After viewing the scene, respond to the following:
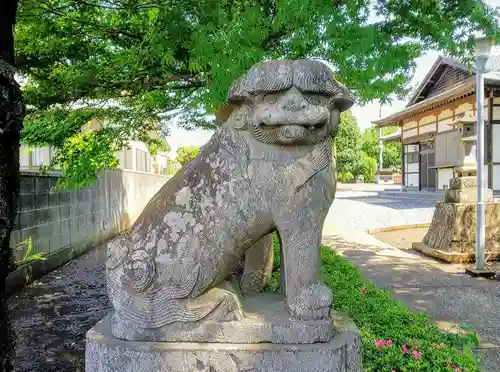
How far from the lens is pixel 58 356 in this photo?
3.54m

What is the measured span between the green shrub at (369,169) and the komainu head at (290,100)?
4238cm

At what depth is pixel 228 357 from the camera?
69.7 inches

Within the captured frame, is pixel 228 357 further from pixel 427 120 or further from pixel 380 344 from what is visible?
pixel 427 120

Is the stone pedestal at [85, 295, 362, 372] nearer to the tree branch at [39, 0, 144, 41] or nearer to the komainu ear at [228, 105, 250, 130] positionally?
the komainu ear at [228, 105, 250, 130]

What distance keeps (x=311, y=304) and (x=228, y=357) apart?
396mm

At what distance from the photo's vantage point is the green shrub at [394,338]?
7.77 feet

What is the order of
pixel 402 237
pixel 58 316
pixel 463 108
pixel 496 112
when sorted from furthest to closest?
pixel 463 108 → pixel 496 112 → pixel 402 237 → pixel 58 316

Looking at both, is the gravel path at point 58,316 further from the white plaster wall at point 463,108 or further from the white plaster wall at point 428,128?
the white plaster wall at point 428,128

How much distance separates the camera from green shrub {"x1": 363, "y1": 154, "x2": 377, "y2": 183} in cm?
4341

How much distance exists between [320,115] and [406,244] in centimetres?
887

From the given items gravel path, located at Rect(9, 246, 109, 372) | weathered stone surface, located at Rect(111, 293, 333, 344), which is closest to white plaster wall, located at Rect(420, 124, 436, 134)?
gravel path, located at Rect(9, 246, 109, 372)

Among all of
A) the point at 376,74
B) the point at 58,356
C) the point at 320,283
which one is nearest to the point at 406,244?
the point at 376,74

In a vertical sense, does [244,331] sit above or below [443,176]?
below

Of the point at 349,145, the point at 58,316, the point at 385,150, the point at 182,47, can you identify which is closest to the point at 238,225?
the point at 182,47
